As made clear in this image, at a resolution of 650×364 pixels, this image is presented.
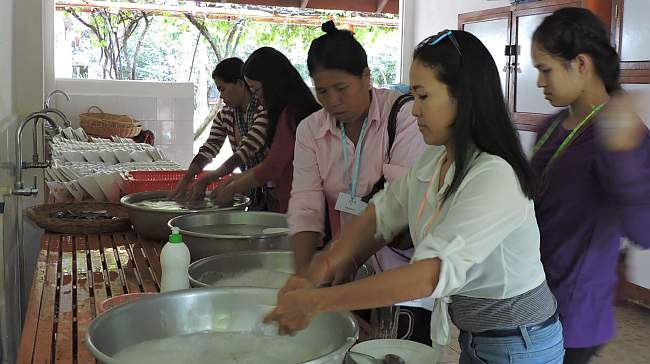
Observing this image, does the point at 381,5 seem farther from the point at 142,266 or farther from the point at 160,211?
the point at 142,266

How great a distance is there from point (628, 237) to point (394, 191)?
21.1 inches

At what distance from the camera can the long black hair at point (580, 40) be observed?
1507mm

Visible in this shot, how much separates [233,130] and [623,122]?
7.09 ft

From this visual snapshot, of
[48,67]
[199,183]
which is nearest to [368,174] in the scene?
[199,183]

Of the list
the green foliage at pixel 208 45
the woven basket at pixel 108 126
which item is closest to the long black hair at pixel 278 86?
the woven basket at pixel 108 126

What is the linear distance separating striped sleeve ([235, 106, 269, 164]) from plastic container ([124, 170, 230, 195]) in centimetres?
20

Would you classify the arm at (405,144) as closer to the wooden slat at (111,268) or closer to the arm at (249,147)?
the wooden slat at (111,268)

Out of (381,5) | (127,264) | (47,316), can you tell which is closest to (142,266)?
(127,264)

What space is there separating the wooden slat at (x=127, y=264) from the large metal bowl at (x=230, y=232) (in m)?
0.16

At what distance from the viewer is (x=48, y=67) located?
19.8ft

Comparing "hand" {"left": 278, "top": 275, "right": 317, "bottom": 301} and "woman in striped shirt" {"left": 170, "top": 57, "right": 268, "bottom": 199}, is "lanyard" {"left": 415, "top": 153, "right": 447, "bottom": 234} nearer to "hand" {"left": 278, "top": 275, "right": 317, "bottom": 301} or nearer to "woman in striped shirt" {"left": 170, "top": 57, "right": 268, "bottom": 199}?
"hand" {"left": 278, "top": 275, "right": 317, "bottom": 301}

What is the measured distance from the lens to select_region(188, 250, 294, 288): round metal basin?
149 centimetres

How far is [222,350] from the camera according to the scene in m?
1.10

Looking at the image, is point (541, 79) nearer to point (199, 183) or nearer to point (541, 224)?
point (541, 224)
